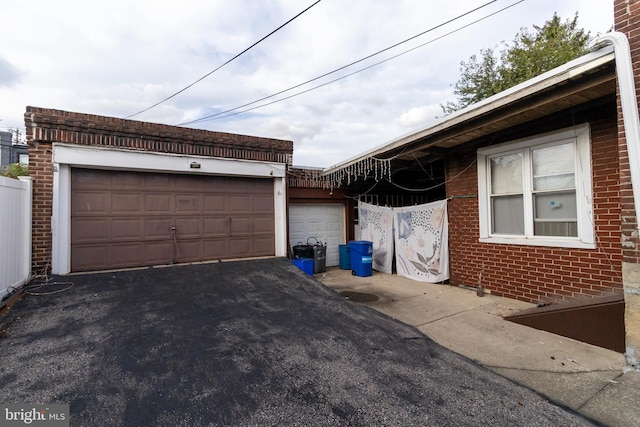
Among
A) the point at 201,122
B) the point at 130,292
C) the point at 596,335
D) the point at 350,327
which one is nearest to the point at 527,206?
the point at 596,335

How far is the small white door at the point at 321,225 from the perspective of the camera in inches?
354

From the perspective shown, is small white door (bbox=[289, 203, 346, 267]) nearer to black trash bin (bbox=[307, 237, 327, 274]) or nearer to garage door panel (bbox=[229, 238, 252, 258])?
black trash bin (bbox=[307, 237, 327, 274])

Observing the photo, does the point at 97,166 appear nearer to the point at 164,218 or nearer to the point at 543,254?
the point at 164,218

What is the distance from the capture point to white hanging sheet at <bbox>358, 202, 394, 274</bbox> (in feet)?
27.7

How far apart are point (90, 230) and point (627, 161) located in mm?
7857

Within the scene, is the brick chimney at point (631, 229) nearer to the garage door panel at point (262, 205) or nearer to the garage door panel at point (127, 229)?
the garage door panel at point (262, 205)

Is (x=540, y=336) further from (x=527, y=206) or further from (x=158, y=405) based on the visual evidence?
(x=158, y=405)

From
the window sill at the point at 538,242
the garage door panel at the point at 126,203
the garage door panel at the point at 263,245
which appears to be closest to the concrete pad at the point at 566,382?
the window sill at the point at 538,242

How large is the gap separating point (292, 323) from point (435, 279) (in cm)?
427

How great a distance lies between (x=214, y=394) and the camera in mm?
2504

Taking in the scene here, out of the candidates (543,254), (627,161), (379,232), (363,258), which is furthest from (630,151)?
(379,232)

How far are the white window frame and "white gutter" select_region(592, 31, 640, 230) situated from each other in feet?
5.18

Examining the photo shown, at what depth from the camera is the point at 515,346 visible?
3.81 meters

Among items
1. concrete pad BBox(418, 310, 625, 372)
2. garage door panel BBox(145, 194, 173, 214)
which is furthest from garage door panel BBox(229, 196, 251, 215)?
concrete pad BBox(418, 310, 625, 372)
